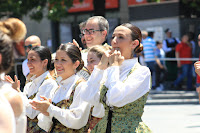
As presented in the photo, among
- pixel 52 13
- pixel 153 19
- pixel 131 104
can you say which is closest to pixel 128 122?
pixel 131 104

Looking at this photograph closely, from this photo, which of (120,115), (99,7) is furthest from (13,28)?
(99,7)

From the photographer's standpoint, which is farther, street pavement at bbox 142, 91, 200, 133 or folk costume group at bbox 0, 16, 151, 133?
street pavement at bbox 142, 91, 200, 133

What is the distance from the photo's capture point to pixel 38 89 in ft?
15.1

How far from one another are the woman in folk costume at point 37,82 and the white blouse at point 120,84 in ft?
3.00

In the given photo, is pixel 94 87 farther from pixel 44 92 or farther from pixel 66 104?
pixel 44 92

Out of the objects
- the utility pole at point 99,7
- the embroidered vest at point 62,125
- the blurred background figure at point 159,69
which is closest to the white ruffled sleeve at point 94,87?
the embroidered vest at point 62,125

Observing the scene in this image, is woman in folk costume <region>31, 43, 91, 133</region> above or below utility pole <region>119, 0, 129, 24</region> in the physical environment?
above

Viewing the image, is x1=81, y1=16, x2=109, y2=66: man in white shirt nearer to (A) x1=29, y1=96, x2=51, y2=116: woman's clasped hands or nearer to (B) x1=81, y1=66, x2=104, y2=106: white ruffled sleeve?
(A) x1=29, y1=96, x2=51, y2=116: woman's clasped hands

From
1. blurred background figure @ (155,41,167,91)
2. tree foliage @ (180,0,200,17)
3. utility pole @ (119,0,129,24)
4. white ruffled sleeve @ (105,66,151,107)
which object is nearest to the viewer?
white ruffled sleeve @ (105,66,151,107)

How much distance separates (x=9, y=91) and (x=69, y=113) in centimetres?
163

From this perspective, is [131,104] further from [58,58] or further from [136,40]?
[58,58]

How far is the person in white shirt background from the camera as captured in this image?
1975mm

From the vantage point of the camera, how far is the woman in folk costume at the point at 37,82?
Answer: 4.32m

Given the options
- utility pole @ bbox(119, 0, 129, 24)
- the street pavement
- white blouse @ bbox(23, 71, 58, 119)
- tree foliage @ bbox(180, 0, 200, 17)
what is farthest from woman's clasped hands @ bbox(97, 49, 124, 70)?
utility pole @ bbox(119, 0, 129, 24)
